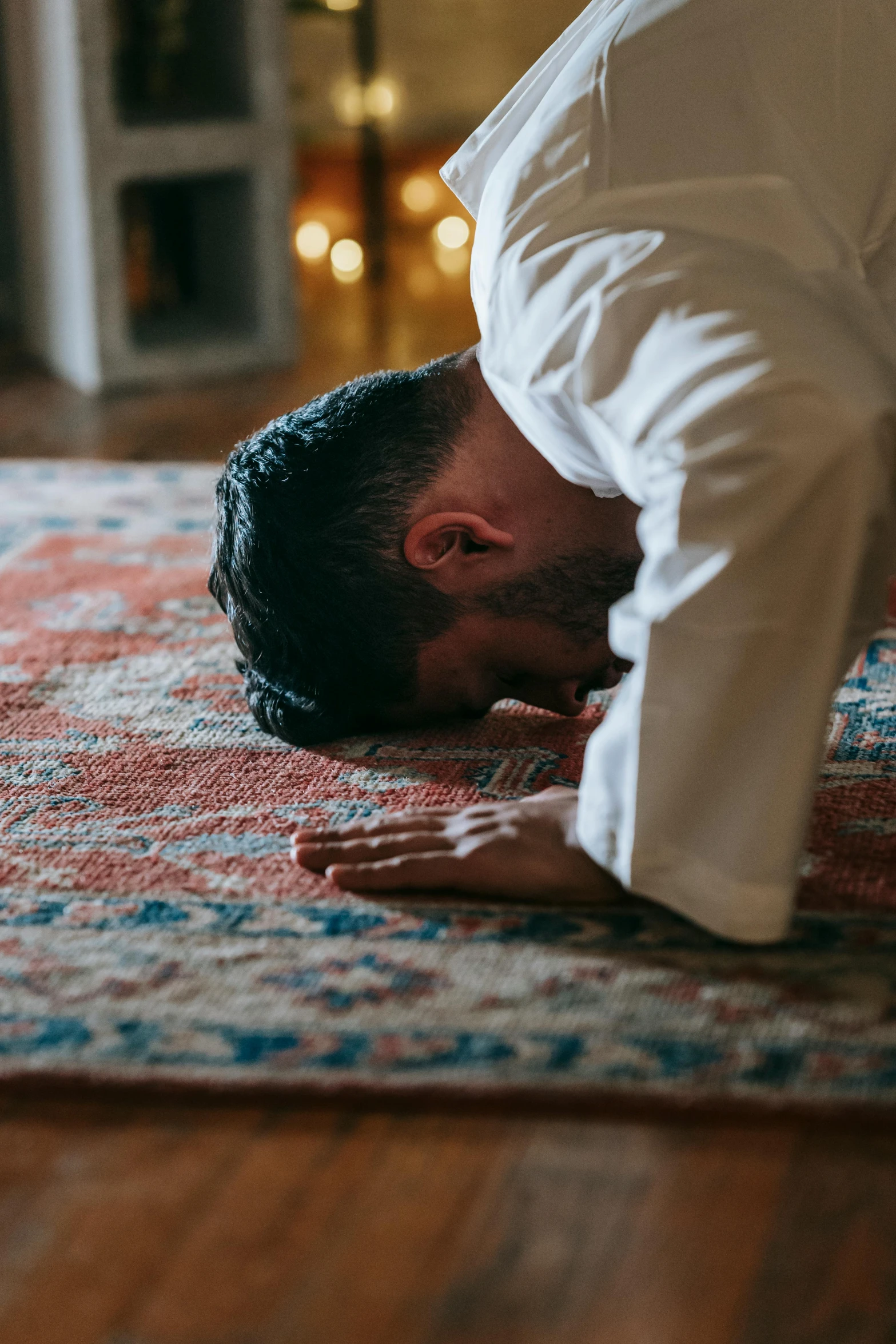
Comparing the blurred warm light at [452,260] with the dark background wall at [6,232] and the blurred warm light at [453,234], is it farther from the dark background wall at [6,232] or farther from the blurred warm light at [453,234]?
the dark background wall at [6,232]

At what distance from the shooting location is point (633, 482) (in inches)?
36.4

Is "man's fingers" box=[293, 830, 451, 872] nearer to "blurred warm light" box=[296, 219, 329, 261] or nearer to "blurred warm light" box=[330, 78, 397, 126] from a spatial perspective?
"blurred warm light" box=[296, 219, 329, 261]

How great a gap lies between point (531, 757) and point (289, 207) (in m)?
2.25

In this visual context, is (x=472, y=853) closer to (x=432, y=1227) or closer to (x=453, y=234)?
(x=432, y=1227)

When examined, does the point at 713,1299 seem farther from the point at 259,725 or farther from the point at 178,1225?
the point at 259,725

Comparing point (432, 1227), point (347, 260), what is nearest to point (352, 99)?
point (347, 260)

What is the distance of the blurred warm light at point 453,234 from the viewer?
4.62 metres

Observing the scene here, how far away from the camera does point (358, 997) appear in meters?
0.90

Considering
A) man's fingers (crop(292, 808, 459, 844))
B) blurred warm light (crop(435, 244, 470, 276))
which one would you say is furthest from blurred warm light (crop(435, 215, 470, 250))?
man's fingers (crop(292, 808, 459, 844))

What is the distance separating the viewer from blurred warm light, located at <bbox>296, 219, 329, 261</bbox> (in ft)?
15.0

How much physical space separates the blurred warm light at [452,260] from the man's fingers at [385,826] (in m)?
3.47

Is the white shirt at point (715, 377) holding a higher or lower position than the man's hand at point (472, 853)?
higher

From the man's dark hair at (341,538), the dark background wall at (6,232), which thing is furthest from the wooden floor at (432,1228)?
the dark background wall at (6,232)

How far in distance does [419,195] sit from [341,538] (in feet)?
13.7
